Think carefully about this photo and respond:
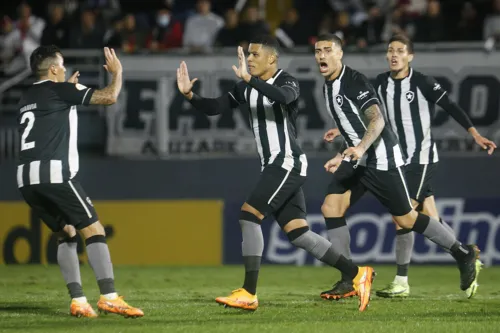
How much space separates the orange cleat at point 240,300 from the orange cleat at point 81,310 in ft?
3.13

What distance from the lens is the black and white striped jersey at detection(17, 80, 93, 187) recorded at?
25.0 ft

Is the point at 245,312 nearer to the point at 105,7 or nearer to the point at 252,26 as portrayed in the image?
the point at 252,26

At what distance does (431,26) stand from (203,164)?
3.68 meters

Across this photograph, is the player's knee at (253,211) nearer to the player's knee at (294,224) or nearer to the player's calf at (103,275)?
the player's knee at (294,224)

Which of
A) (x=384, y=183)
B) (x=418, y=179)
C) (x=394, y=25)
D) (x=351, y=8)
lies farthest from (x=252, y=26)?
(x=384, y=183)

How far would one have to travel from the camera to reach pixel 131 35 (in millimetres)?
14273

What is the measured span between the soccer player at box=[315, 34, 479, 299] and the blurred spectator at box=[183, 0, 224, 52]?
18.6ft

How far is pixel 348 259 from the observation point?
8.55 metres

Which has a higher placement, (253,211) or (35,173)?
(35,173)

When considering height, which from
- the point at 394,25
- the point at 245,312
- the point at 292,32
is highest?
the point at 394,25

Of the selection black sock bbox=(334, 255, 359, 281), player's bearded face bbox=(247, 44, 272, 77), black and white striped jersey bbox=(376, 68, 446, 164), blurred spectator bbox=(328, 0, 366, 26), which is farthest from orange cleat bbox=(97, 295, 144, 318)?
blurred spectator bbox=(328, 0, 366, 26)

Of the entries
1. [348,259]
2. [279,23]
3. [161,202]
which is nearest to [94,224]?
[348,259]

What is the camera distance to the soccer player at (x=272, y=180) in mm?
8031

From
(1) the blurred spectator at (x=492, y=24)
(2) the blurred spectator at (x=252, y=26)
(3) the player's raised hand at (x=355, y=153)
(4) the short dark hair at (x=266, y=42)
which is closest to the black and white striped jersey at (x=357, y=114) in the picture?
(3) the player's raised hand at (x=355, y=153)
